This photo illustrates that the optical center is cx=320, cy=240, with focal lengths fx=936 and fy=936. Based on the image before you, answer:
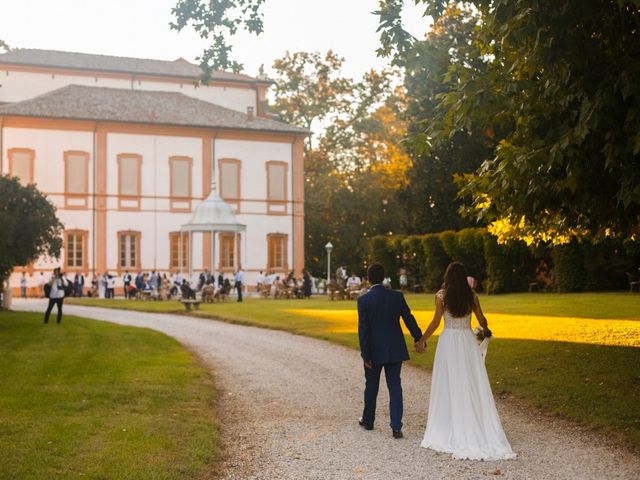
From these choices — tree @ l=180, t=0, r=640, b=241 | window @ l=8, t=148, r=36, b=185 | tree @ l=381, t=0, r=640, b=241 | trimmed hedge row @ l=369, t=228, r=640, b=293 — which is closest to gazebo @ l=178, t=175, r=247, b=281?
trimmed hedge row @ l=369, t=228, r=640, b=293

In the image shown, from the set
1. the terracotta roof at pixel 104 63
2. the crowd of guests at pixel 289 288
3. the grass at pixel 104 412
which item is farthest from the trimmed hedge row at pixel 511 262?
the terracotta roof at pixel 104 63

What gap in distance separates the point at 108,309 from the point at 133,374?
20293 mm

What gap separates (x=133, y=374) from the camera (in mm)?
12695

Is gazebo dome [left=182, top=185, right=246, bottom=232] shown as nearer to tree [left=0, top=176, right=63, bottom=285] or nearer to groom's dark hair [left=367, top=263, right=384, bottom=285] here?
tree [left=0, top=176, right=63, bottom=285]

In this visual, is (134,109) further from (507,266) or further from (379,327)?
(379,327)

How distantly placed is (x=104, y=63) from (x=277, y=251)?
1560 cm

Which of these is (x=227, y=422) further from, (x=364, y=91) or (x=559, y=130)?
(x=364, y=91)

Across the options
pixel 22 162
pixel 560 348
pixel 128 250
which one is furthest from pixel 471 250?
pixel 22 162

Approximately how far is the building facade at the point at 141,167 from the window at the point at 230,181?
0.17 ft

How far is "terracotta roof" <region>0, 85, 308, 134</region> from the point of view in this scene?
46.2 meters

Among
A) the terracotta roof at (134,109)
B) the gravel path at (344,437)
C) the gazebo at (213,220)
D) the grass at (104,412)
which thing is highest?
the terracotta roof at (134,109)

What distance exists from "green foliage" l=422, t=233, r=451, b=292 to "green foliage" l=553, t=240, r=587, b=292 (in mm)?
7369

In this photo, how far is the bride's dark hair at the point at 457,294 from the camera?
8.05m

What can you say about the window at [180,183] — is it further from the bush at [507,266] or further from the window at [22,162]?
the bush at [507,266]
